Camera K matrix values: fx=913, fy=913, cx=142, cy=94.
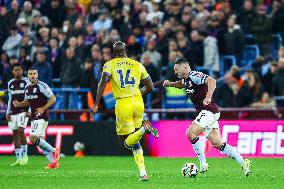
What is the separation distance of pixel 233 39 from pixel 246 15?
107cm

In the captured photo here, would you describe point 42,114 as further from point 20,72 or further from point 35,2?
point 35,2

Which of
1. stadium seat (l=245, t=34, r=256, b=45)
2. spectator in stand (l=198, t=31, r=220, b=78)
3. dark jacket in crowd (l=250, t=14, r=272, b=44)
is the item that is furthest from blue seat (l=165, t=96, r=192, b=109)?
dark jacket in crowd (l=250, t=14, r=272, b=44)

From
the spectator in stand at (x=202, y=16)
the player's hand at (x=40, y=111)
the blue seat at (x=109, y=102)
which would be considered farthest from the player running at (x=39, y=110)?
the spectator in stand at (x=202, y=16)

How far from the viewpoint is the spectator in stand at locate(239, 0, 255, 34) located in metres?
28.0

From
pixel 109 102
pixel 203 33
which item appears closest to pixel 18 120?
pixel 109 102

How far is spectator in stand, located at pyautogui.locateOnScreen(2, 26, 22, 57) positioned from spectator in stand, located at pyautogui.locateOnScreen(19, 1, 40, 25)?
3.14ft

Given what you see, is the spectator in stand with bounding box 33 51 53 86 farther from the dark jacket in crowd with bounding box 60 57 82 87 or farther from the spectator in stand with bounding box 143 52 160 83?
the spectator in stand with bounding box 143 52 160 83

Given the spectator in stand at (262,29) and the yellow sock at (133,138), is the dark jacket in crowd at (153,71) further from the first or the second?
the yellow sock at (133,138)

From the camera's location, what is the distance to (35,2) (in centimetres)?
3303

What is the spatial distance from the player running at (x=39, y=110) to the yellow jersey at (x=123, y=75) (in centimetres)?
486

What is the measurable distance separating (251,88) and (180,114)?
7.68 feet

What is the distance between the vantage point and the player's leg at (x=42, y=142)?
846 inches

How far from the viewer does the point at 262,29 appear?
27.6m

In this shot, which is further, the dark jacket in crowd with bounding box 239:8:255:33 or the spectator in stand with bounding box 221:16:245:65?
the dark jacket in crowd with bounding box 239:8:255:33
